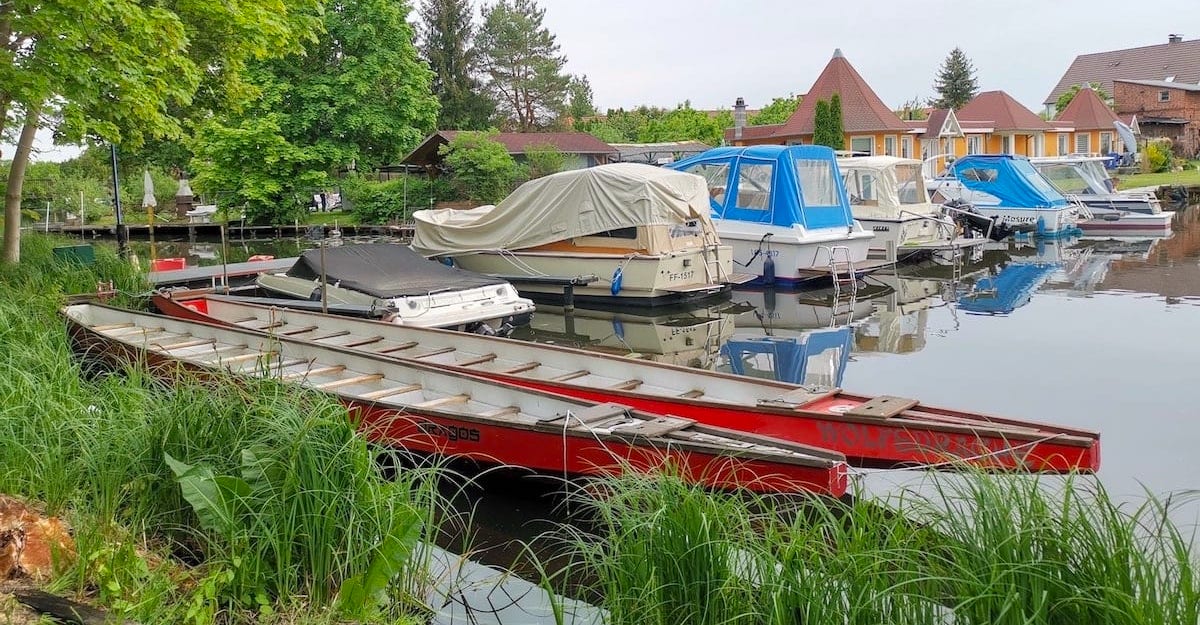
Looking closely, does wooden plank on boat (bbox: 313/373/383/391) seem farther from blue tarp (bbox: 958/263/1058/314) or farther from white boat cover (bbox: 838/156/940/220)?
white boat cover (bbox: 838/156/940/220)

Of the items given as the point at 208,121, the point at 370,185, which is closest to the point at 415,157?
the point at 370,185

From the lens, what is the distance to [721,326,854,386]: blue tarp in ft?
41.3

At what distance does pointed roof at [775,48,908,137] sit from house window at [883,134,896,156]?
0.69m

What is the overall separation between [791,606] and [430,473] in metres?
2.17

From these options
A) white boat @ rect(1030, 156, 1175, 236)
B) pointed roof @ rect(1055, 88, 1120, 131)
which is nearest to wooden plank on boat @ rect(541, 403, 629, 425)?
white boat @ rect(1030, 156, 1175, 236)

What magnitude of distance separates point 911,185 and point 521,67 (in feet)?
132

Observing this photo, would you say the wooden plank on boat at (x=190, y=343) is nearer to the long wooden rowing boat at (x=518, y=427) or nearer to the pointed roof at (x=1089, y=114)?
the long wooden rowing boat at (x=518, y=427)

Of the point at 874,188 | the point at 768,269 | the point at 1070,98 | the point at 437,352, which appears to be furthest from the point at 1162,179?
the point at 437,352

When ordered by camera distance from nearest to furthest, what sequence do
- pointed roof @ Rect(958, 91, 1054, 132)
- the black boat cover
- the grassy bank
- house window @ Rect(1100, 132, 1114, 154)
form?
1. the grassy bank
2. the black boat cover
3. pointed roof @ Rect(958, 91, 1054, 132)
4. house window @ Rect(1100, 132, 1114, 154)

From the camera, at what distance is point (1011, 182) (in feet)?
93.8

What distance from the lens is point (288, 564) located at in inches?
197

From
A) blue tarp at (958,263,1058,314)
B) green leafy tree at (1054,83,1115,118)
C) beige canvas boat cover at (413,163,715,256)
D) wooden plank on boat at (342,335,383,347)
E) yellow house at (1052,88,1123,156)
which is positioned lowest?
blue tarp at (958,263,1058,314)

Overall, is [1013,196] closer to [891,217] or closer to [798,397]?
[891,217]

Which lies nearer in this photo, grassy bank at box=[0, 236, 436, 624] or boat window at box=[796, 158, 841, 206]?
grassy bank at box=[0, 236, 436, 624]
